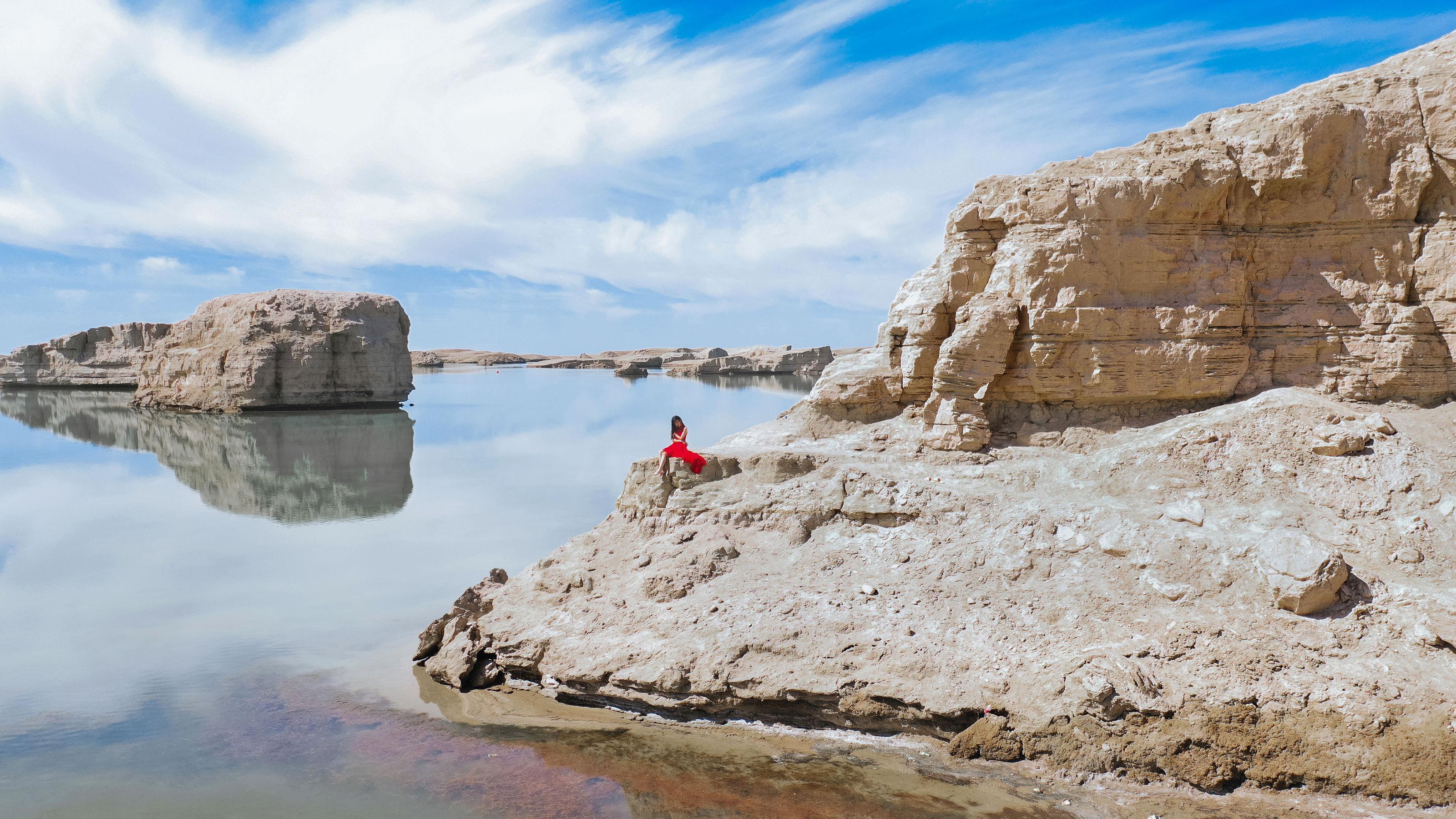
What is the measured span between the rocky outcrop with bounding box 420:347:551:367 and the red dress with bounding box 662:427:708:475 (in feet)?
443

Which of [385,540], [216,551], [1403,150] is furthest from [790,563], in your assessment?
[216,551]

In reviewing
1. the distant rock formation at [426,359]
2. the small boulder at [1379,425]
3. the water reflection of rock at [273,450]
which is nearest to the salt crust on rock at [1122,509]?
the small boulder at [1379,425]

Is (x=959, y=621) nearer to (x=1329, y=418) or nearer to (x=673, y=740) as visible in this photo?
(x=673, y=740)

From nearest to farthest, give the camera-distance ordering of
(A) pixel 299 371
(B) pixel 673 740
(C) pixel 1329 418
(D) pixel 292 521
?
1. (B) pixel 673 740
2. (C) pixel 1329 418
3. (D) pixel 292 521
4. (A) pixel 299 371

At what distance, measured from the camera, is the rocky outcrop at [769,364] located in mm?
89000

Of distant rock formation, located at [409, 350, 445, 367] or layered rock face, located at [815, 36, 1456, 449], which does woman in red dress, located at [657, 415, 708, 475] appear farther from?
distant rock formation, located at [409, 350, 445, 367]

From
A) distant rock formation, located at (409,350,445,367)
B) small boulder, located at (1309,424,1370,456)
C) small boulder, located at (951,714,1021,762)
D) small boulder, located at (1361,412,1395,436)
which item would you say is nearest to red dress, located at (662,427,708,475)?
small boulder, located at (951,714,1021,762)

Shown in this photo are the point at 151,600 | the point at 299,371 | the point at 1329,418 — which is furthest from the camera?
the point at 299,371

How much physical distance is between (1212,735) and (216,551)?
18964mm

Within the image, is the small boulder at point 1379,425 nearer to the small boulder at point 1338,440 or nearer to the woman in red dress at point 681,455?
the small boulder at point 1338,440

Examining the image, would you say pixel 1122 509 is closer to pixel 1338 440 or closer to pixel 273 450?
pixel 1338 440

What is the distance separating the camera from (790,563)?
11289 millimetres

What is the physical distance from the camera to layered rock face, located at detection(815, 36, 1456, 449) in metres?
11.4

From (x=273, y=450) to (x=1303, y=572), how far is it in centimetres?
3513
